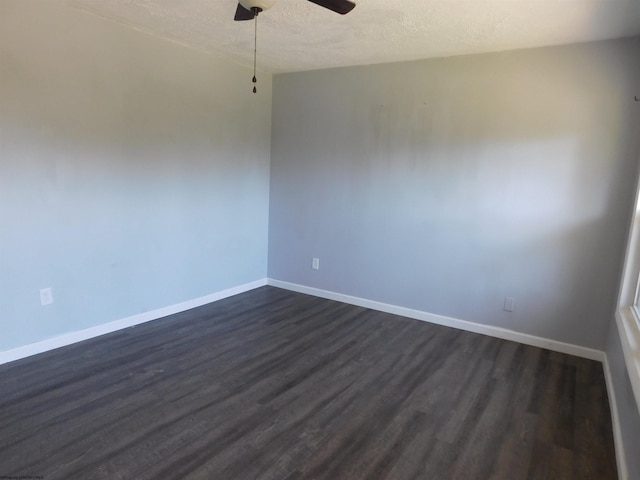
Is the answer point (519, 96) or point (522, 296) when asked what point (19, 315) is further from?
point (519, 96)

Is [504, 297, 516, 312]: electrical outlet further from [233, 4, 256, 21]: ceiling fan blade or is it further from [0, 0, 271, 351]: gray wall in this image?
[233, 4, 256, 21]: ceiling fan blade

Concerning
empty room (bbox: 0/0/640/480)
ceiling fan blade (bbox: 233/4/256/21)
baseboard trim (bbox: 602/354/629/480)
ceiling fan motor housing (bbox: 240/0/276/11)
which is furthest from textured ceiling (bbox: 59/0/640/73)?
baseboard trim (bbox: 602/354/629/480)

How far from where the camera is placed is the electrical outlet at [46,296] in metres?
2.84

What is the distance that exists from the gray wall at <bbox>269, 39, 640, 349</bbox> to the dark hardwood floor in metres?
0.50

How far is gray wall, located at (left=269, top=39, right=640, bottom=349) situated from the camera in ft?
9.75

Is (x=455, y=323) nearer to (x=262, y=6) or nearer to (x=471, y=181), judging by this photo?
(x=471, y=181)

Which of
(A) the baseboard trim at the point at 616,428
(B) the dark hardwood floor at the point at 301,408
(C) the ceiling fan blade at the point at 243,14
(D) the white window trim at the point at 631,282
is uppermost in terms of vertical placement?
(C) the ceiling fan blade at the point at 243,14

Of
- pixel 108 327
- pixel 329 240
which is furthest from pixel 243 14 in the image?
pixel 108 327

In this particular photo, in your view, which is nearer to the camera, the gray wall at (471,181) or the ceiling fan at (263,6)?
the ceiling fan at (263,6)

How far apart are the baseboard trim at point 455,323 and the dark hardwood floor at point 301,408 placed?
84 mm

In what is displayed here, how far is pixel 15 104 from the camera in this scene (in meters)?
2.57

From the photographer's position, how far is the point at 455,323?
367 cm

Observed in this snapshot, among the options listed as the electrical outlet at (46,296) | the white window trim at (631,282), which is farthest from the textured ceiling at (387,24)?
the electrical outlet at (46,296)

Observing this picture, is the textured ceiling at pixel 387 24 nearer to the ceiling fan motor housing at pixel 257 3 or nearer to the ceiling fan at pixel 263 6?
the ceiling fan at pixel 263 6
